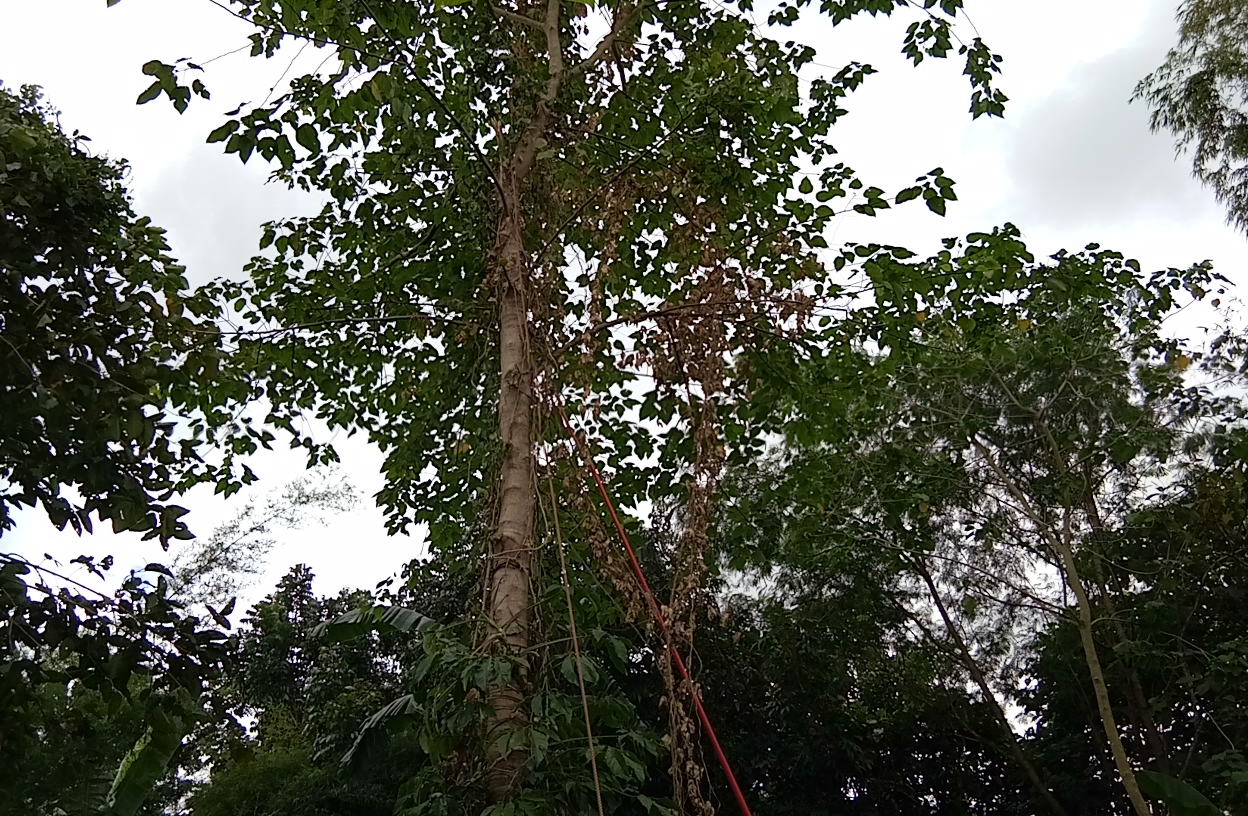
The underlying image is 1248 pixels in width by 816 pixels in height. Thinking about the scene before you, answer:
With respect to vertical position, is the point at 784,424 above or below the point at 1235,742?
above

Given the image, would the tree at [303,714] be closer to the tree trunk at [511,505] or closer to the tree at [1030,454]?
the tree trunk at [511,505]

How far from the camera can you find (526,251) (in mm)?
3088

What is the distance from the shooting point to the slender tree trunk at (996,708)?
727 cm

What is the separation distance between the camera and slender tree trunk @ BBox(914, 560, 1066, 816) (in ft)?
23.9

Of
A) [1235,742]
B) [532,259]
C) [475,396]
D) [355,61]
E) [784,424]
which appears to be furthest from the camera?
[1235,742]

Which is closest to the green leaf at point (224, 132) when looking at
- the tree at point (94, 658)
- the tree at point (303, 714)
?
the tree at point (94, 658)

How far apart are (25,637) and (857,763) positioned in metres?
6.59

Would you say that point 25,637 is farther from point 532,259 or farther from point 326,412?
point 326,412

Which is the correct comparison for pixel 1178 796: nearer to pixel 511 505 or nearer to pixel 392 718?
pixel 511 505

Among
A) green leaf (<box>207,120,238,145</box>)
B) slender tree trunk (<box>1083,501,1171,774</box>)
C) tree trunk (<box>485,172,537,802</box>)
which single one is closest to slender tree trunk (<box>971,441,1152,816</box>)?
slender tree trunk (<box>1083,501,1171,774</box>)

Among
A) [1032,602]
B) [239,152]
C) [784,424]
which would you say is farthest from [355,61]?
[1032,602]

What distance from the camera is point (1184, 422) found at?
6.44m

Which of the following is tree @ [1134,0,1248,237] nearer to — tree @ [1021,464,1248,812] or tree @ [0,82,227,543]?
tree @ [1021,464,1248,812]

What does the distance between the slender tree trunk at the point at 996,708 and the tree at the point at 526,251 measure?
4506mm
